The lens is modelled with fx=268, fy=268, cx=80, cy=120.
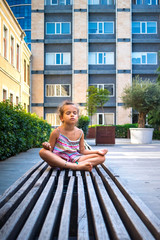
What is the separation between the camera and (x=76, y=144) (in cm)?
388

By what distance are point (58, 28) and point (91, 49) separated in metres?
4.35

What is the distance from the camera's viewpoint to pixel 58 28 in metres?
29.7

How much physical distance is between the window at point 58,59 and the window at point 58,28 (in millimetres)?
2511

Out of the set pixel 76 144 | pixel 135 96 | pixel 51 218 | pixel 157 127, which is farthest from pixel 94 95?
pixel 51 218

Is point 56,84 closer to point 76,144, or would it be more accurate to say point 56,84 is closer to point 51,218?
point 76,144

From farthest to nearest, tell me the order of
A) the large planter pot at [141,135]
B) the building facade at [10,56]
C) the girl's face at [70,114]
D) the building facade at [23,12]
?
the building facade at [23,12] → the building facade at [10,56] → the large planter pot at [141,135] → the girl's face at [70,114]

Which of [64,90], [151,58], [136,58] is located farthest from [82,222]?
[151,58]

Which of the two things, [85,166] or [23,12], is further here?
[23,12]

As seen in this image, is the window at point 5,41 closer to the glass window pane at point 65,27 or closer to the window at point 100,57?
the glass window pane at point 65,27

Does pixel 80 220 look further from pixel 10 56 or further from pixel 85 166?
pixel 10 56

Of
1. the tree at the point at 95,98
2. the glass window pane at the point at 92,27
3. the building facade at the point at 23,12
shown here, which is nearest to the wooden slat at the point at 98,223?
the tree at the point at 95,98

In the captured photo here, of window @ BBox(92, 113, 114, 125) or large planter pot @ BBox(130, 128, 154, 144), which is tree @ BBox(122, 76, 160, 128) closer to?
large planter pot @ BBox(130, 128, 154, 144)

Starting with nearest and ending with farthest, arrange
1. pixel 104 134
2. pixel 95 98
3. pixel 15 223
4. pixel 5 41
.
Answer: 1. pixel 15 223
2. pixel 104 134
3. pixel 5 41
4. pixel 95 98

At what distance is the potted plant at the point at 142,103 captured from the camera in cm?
1544
